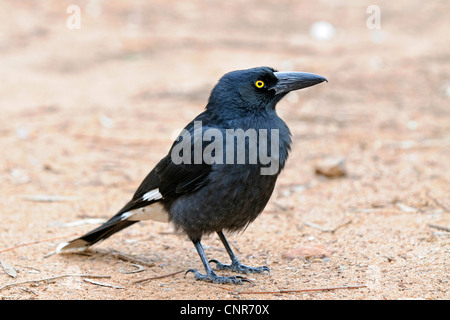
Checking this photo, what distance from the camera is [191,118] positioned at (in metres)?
7.67

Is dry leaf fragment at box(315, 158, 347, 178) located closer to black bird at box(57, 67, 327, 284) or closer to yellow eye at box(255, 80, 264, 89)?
black bird at box(57, 67, 327, 284)

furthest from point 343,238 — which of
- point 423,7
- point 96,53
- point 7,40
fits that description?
point 423,7

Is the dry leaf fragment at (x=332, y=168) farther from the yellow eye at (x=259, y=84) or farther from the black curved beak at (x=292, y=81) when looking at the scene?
the yellow eye at (x=259, y=84)

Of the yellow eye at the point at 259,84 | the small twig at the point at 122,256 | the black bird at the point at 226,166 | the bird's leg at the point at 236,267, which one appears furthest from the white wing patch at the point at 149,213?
the yellow eye at the point at 259,84

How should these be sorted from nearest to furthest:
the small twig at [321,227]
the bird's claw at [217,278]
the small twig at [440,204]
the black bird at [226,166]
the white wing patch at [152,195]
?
1. the black bird at [226,166]
2. the bird's claw at [217,278]
3. the white wing patch at [152,195]
4. the small twig at [321,227]
5. the small twig at [440,204]

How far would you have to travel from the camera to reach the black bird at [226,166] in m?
3.53

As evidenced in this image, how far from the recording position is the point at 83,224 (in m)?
4.75

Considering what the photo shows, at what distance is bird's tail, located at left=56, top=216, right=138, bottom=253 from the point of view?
408 centimetres

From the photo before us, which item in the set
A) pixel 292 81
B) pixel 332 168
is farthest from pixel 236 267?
pixel 332 168

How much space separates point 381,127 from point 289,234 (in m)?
3.26

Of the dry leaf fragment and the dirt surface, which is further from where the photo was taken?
the dry leaf fragment

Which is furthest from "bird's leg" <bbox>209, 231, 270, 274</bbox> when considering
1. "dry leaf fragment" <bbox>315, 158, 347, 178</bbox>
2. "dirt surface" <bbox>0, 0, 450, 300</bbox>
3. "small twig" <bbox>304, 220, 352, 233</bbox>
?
"dry leaf fragment" <bbox>315, 158, 347, 178</bbox>

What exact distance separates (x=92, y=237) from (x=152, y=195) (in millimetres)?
557

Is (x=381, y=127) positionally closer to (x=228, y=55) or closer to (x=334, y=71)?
(x=334, y=71)
